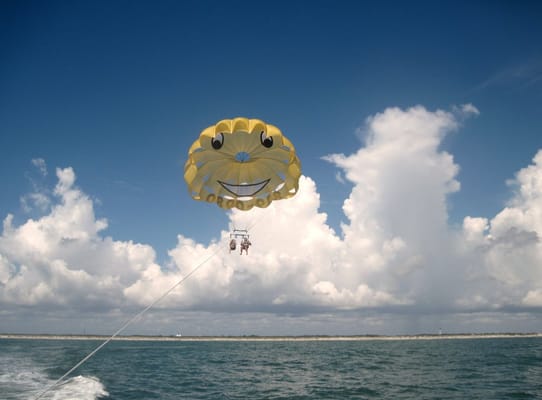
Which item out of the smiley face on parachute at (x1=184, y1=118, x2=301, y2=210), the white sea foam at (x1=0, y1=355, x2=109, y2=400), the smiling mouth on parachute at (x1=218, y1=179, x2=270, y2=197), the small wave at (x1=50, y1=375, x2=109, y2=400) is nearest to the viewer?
the smiley face on parachute at (x1=184, y1=118, x2=301, y2=210)

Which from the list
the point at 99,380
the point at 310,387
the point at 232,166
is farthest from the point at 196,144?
the point at 99,380

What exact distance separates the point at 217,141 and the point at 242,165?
2.91m

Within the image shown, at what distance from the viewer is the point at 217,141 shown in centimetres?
1598

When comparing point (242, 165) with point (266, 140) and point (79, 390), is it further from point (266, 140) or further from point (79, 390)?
point (79, 390)

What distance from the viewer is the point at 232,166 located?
732 inches

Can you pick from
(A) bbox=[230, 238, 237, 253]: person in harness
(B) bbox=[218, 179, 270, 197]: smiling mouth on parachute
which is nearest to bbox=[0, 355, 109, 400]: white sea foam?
(A) bbox=[230, 238, 237, 253]: person in harness

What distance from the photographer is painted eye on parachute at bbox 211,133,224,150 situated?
15938 mm

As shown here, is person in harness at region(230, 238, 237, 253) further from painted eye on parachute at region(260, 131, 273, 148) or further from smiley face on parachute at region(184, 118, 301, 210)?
painted eye on parachute at region(260, 131, 273, 148)

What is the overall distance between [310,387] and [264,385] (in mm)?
3462

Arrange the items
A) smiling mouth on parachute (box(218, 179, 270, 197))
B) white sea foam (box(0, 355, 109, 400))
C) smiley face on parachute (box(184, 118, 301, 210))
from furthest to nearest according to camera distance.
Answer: white sea foam (box(0, 355, 109, 400))
smiling mouth on parachute (box(218, 179, 270, 197))
smiley face on parachute (box(184, 118, 301, 210))

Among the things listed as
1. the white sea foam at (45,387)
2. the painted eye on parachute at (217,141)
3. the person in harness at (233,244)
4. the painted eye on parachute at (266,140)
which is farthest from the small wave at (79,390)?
the painted eye on parachute at (266,140)

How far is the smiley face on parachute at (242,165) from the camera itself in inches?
624

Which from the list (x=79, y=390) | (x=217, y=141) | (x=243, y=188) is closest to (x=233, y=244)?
(x=243, y=188)

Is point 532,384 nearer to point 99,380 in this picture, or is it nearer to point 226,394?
point 226,394
